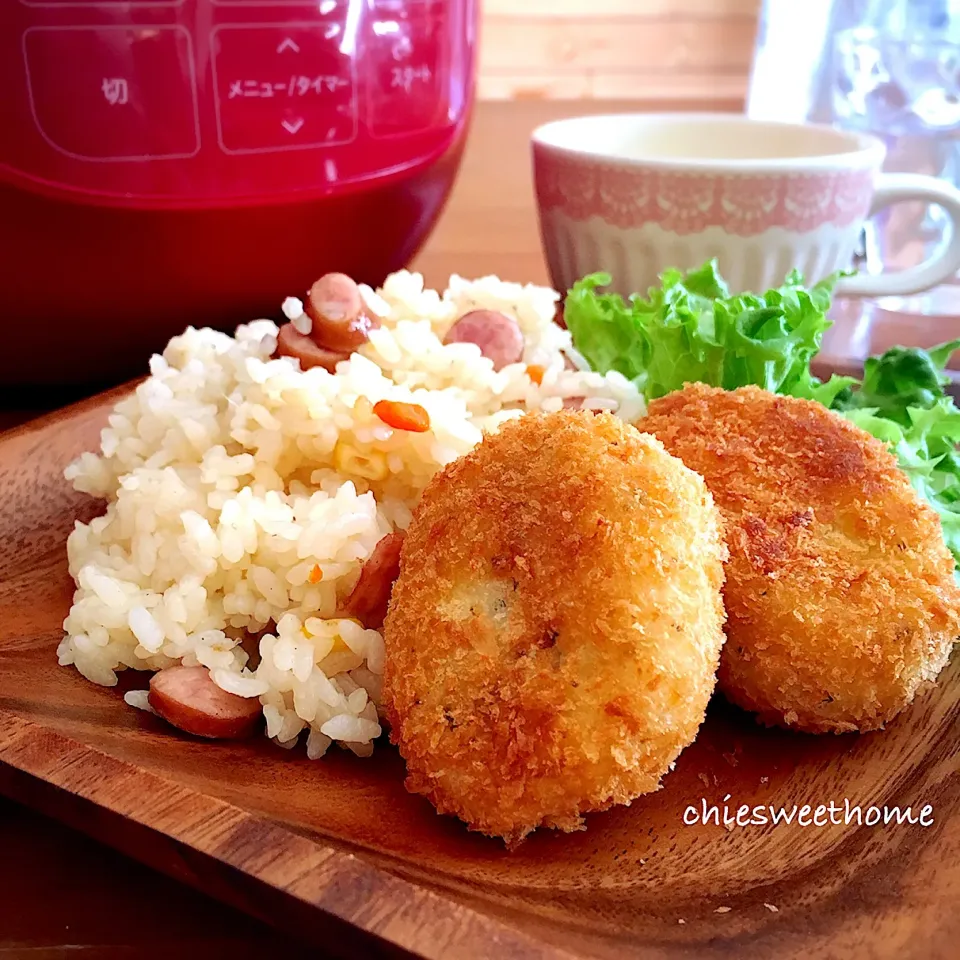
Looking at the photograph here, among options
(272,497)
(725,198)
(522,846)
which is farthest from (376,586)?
(725,198)

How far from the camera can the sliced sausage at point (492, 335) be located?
1.17 m

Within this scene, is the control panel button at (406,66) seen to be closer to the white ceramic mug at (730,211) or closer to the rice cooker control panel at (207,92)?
the rice cooker control panel at (207,92)

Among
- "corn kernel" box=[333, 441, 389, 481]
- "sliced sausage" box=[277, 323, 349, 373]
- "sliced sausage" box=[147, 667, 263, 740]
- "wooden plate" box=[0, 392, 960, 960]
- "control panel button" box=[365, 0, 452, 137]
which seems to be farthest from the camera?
"control panel button" box=[365, 0, 452, 137]

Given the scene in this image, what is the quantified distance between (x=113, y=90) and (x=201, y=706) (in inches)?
27.6

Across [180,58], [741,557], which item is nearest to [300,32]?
[180,58]

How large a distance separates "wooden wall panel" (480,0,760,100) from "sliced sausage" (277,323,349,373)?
4426 millimetres

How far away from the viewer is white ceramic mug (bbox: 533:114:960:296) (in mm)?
1451

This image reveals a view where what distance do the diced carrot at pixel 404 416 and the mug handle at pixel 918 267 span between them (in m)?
0.86

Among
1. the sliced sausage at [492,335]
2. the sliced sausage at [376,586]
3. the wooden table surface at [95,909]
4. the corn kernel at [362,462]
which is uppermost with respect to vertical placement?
the sliced sausage at [492,335]

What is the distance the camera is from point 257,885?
21.4 inches

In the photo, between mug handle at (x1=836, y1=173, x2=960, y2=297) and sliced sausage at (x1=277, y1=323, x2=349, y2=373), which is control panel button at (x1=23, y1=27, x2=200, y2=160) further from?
mug handle at (x1=836, y1=173, x2=960, y2=297)

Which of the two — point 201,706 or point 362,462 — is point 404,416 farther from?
point 201,706

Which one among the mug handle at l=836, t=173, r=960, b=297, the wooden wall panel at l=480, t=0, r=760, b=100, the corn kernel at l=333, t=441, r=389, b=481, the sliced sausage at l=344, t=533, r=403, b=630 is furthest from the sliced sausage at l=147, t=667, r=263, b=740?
the wooden wall panel at l=480, t=0, r=760, b=100

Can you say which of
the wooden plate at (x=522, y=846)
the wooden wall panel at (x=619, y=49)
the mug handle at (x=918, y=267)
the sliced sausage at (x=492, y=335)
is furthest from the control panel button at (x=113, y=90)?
the wooden wall panel at (x=619, y=49)
